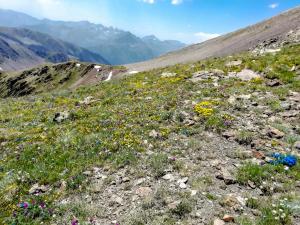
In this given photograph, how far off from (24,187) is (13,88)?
441 ft

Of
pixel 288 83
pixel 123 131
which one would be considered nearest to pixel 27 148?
pixel 123 131

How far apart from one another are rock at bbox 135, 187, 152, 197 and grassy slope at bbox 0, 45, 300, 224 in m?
1.91

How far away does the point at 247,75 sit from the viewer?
24.9 metres

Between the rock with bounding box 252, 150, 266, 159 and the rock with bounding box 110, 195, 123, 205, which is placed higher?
the rock with bounding box 110, 195, 123, 205

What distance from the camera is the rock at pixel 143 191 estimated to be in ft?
37.9

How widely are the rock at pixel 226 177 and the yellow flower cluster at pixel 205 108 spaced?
5.58 metres

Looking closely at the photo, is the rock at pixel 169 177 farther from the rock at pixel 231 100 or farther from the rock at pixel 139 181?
the rock at pixel 231 100

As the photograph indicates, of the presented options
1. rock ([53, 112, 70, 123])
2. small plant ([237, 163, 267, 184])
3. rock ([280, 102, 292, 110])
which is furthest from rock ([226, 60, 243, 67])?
small plant ([237, 163, 267, 184])

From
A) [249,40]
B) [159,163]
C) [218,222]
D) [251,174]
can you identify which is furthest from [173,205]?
[249,40]

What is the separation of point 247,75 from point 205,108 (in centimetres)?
809

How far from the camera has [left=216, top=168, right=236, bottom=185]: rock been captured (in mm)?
11898

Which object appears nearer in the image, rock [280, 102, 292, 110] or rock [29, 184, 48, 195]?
rock [29, 184, 48, 195]

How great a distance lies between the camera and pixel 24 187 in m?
12.8

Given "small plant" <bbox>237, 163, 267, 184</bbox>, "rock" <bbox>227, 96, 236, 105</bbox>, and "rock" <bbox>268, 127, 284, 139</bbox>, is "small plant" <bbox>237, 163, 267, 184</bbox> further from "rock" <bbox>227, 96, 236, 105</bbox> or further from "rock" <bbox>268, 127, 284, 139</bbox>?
"rock" <bbox>227, 96, 236, 105</bbox>
